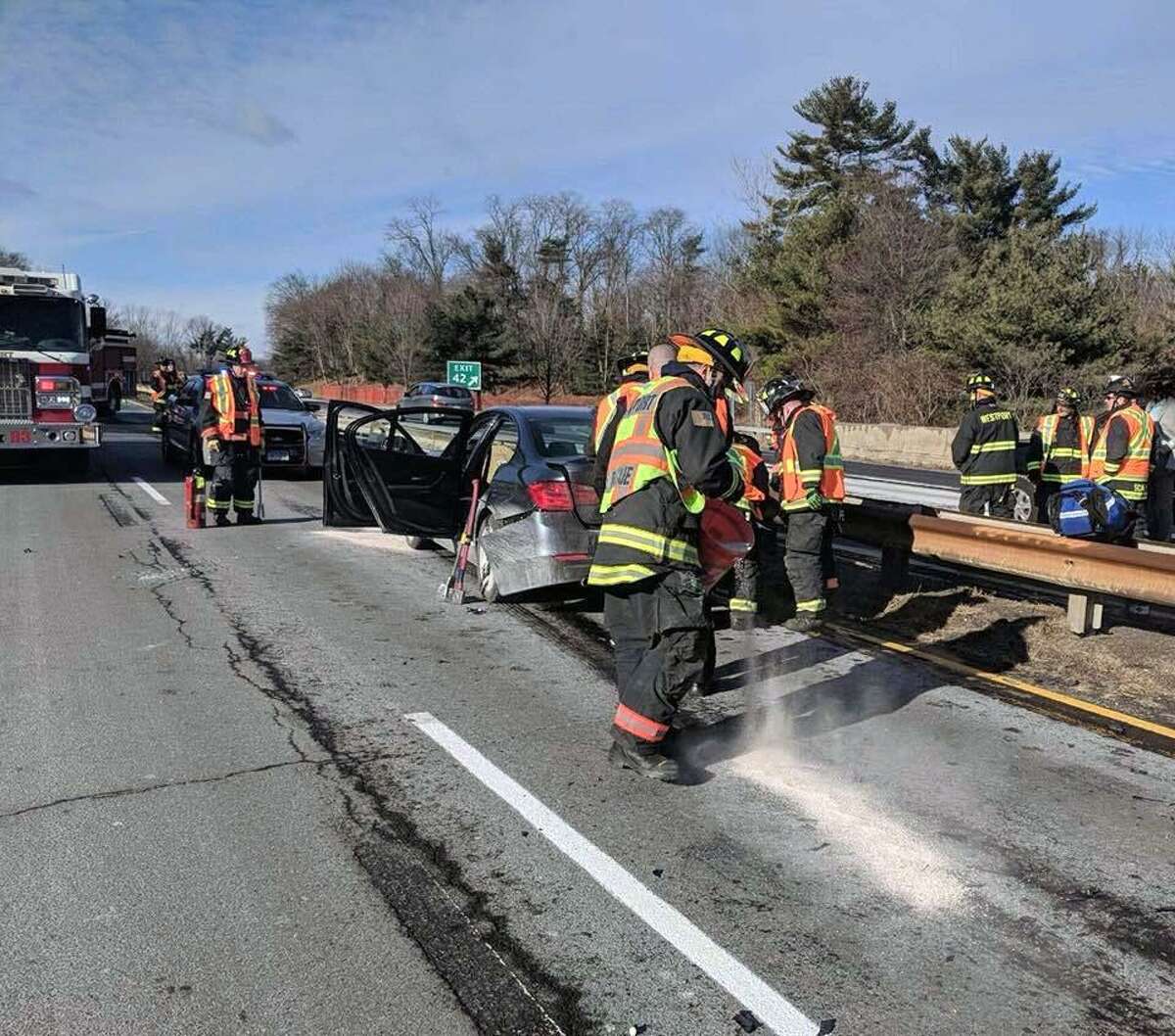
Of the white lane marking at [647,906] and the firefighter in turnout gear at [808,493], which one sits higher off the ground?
the firefighter in turnout gear at [808,493]

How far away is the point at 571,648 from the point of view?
21.5ft

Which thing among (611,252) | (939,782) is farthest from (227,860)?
(611,252)

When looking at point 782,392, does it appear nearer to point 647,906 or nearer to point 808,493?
point 808,493

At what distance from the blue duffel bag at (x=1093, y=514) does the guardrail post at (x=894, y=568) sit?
55.6 inches

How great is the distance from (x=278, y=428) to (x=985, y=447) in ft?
35.6

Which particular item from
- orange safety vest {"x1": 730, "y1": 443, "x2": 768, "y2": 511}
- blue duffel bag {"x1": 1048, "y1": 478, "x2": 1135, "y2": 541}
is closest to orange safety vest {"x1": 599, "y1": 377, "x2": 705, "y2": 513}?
orange safety vest {"x1": 730, "y1": 443, "x2": 768, "y2": 511}

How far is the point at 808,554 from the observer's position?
705 cm

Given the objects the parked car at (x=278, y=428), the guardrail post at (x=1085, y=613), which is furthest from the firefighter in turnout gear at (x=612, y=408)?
the parked car at (x=278, y=428)

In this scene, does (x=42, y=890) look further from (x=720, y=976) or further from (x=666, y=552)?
(x=666, y=552)

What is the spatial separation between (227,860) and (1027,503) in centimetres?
979

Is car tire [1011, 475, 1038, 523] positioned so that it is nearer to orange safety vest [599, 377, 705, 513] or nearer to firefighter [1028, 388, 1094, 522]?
firefighter [1028, 388, 1094, 522]

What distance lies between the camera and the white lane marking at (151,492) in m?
13.3

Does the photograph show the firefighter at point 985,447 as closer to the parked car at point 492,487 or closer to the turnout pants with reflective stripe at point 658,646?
the parked car at point 492,487

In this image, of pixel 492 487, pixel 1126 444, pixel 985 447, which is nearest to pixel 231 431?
pixel 492 487
